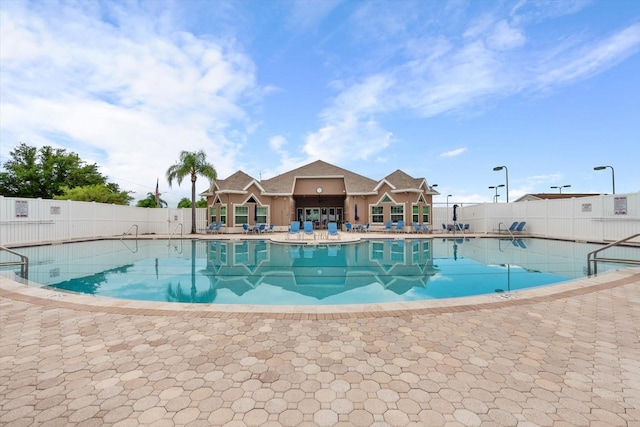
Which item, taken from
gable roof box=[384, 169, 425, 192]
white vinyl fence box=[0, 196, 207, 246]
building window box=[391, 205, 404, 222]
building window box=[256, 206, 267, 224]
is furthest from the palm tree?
building window box=[391, 205, 404, 222]

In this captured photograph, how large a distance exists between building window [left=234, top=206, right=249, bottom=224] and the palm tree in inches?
140

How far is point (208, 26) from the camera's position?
12109 mm

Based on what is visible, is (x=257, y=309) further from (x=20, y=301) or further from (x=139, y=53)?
(x=139, y=53)

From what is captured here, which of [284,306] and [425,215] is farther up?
[425,215]

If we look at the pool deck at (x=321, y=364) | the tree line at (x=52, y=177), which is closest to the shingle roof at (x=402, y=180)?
the pool deck at (x=321, y=364)

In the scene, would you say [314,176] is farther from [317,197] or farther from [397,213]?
[397,213]

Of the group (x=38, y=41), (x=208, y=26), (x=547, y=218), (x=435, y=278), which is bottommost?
(x=435, y=278)

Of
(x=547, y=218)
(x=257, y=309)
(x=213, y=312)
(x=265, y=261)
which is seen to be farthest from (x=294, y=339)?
(x=547, y=218)

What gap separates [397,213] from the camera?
25547 mm

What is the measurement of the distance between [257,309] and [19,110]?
23429mm

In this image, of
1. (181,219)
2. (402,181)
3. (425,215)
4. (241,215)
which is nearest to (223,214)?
(241,215)

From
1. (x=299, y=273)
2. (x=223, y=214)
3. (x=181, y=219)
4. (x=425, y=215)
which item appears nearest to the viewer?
(x=299, y=273)

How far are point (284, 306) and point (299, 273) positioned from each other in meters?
4.47

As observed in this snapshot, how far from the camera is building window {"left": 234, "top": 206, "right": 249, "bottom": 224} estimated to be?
993 inches
